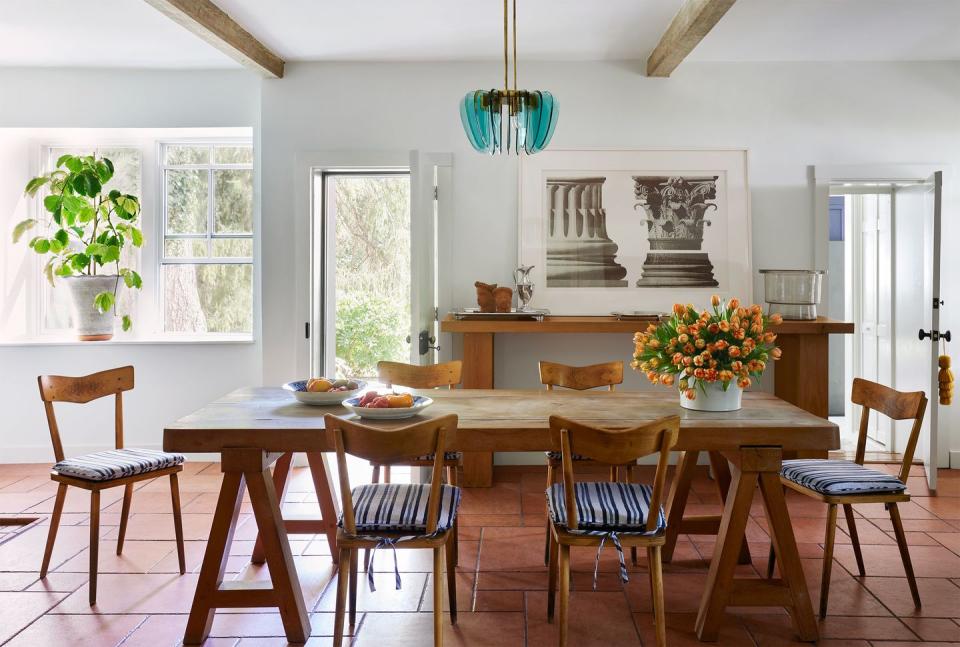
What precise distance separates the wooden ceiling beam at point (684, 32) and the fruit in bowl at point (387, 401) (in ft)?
7.64

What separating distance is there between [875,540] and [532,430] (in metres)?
2.08

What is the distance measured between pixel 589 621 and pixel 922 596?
1359 mm

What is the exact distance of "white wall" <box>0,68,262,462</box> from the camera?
17.0 ft

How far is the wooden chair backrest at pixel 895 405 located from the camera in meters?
2.89

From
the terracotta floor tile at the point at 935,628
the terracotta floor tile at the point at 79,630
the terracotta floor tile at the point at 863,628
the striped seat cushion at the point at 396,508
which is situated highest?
the striped seat cushion at the point at 396,508

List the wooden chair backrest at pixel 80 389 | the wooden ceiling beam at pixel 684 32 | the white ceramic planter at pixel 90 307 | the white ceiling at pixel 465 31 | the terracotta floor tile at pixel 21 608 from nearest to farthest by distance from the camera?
1. the terracotta floor tile at pixel 21 608
2. the wooden chair backrest at pixel 80 389
3. the wooden ceiling beam at pixel 684 32
4. the white ceiling at pixel 465 31
5. the white ceramic planter at pixel 90 307

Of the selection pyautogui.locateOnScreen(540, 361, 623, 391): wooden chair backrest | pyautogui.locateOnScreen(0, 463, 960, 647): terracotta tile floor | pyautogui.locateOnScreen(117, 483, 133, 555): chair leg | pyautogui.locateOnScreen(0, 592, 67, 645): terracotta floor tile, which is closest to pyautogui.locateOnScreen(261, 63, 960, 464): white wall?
pyautogui.locateOnScreen(540, 361, 623, 391): wooden chair backrest

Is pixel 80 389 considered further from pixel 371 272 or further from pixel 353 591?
pixel 371 272

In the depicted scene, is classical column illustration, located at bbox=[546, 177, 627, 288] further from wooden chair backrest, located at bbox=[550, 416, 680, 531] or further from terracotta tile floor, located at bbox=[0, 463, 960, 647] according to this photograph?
wooden chair backrest, located at bbox=[550, 416, 680, 531]

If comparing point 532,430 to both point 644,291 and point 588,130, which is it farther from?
point 588,130

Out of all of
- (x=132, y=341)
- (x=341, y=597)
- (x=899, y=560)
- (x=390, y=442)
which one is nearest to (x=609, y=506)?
(x=390, y=442)

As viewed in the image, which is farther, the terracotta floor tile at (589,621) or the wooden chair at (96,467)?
the wooden chair at (96,467)

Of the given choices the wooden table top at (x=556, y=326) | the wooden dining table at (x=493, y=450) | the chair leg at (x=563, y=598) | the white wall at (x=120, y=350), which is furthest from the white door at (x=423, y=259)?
the chair leg at (x=563, y=598)

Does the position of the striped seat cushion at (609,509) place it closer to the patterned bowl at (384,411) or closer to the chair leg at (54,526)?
the patterned bowl at (384,411)
